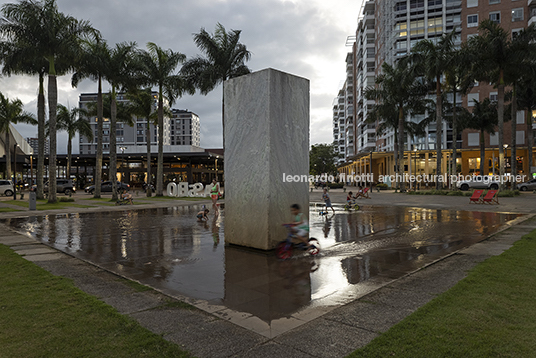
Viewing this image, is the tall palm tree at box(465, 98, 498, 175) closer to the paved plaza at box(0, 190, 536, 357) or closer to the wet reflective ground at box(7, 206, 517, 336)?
the wet reflective ground at box(7, 206, 517, 336)

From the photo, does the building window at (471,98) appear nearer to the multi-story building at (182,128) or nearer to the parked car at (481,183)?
the parked car at (481,183)

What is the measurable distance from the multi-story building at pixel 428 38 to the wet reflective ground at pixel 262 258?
4426cm

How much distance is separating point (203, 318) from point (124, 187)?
47210 mm

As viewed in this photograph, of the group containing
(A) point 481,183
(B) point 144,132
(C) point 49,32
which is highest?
(B) point 144,132

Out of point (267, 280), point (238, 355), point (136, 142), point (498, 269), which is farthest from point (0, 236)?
point (136, 142)

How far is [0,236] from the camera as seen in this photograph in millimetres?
11578

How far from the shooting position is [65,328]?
13.5ft

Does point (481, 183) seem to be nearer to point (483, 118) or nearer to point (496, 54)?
point (483, 118)

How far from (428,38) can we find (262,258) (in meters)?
70.9


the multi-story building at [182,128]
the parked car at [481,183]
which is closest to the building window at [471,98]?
the parked car at [481,183]

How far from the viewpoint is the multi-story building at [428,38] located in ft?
185

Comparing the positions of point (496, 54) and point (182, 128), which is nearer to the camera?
point (496, 54)

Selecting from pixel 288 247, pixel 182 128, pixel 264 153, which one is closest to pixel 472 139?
pixel 264 153

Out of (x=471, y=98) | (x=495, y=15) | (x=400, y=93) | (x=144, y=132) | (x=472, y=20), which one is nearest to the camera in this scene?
(x=400, y=93)
